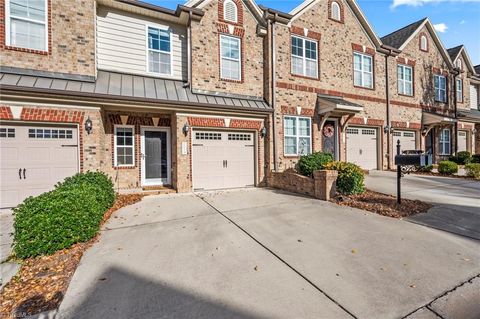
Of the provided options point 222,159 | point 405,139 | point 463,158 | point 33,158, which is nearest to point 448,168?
point 405,139

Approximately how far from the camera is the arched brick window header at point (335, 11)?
12.2 m

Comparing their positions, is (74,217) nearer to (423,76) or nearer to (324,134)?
(324,134)

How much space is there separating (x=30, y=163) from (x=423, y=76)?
830 inches

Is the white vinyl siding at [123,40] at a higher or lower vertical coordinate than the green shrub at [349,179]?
higher

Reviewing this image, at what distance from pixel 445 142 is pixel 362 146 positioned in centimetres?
866

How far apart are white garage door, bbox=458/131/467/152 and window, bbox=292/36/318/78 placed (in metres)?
14.1

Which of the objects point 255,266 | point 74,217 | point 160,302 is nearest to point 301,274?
point 255,266

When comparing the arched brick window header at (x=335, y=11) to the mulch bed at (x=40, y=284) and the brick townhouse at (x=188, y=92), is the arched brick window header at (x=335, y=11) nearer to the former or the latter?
the brick townhouse at (x=188, y=92)

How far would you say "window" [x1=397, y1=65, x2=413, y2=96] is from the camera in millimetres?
14578

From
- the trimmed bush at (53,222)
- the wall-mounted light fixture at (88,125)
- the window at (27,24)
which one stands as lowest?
the trimmed bush at (53,222)

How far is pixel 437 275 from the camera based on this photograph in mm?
3311

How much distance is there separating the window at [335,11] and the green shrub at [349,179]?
8792mm

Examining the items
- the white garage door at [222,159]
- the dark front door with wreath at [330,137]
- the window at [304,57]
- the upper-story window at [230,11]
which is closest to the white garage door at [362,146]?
the dark front door with wreath at [330,137]

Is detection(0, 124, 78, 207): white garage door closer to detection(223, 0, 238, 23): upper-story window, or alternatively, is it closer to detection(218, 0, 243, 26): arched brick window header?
detection(218, 0, 243, 26): arched brick window header
